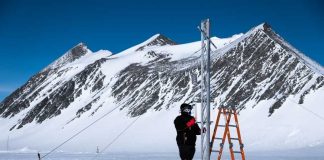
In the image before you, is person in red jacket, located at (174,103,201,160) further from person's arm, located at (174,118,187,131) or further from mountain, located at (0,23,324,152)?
mountain, located at (0,23,324,152)

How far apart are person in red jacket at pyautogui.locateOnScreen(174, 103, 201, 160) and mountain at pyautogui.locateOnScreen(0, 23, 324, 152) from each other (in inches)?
2454

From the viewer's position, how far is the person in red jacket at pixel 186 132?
11.3 metres

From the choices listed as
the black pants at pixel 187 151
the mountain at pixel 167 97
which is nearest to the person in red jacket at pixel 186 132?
the black pants at pixel 187 151

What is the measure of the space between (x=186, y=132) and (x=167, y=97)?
106525 millimetres

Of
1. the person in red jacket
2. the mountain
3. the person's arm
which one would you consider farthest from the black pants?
the mountain

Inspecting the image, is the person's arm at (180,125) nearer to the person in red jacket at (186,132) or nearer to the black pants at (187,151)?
Result: the person in red jacket at (186,132)

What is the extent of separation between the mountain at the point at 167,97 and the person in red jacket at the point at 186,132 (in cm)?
6234

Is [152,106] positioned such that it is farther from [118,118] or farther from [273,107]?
[273,107]

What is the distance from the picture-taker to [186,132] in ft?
37.2

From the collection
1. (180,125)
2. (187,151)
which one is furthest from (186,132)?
(187,151)

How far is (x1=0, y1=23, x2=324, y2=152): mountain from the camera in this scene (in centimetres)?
8256

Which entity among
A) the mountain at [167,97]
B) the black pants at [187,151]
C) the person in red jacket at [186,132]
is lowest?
the black pants at [187,151]

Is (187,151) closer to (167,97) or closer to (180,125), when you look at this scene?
(180,125)

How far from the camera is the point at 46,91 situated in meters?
177
